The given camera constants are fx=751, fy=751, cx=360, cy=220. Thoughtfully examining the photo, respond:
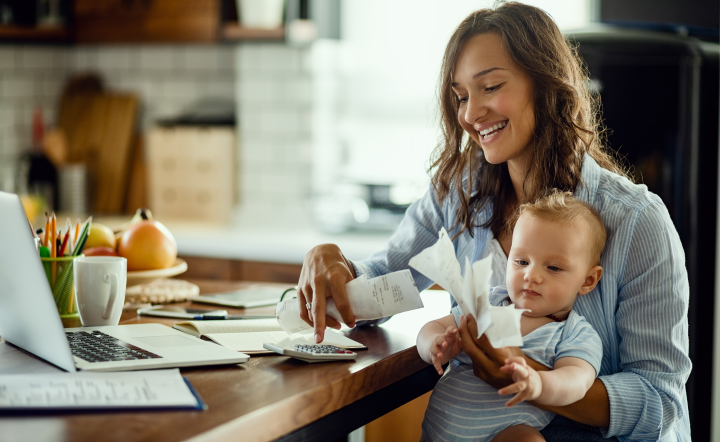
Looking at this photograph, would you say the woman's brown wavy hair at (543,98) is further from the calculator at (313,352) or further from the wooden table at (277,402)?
the calculator at (313,352)

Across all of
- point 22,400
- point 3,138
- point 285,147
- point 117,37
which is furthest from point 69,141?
point 22,400

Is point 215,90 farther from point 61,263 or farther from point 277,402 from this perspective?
point 277,402

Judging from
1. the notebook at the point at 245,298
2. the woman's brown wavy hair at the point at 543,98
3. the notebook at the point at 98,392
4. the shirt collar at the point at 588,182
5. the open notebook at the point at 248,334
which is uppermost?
the woman's brown wavy hair at the point at 543,98

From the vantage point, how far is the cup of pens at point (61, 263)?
4.61ft

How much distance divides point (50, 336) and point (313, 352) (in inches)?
15.7

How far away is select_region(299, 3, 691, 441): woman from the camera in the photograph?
49.9 inches

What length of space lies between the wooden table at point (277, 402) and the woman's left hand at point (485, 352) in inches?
5.8

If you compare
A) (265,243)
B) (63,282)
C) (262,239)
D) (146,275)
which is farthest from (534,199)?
(262,239)

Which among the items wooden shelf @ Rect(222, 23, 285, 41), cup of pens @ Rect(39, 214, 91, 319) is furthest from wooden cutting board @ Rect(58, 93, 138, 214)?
cup of pens @ Rect(39, 214, 91, 319)

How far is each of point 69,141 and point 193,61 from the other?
765 millimetres

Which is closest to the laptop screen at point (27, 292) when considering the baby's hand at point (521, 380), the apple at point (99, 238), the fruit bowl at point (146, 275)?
the fruit bowl at point (146, 275)

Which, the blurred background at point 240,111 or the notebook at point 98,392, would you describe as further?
the blurred background at point 240,111

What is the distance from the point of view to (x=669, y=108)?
8.04 feet

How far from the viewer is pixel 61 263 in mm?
1408
